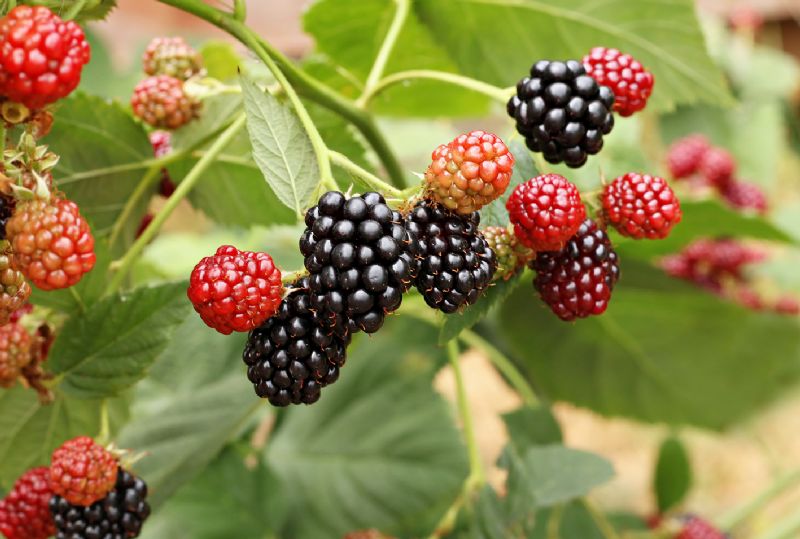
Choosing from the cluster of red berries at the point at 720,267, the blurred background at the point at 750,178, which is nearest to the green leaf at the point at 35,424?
the blurred background at the point at 750,178

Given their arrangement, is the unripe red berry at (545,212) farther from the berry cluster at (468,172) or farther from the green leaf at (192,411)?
the green leaf at (192,411)

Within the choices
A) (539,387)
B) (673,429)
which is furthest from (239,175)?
(673,429)

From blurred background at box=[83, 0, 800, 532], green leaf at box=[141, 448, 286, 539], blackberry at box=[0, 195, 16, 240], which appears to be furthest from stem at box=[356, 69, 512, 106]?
blurred background at box=[83, 0, 800, 532]

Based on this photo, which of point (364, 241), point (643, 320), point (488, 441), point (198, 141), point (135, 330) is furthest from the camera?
point (488, 441)

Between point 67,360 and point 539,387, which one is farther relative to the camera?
point 539,387

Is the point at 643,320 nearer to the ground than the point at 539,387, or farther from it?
farther from it

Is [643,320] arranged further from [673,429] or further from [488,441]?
[488,441]

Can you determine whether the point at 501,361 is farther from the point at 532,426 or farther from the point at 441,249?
the point at 441,249
